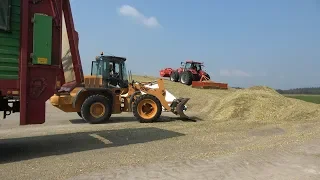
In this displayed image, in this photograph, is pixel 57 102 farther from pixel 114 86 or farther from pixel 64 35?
pixel 64 35

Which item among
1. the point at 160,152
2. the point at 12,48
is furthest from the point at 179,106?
the point at 12,48

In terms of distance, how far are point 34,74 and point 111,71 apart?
7687mm

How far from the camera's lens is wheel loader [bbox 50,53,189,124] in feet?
44.5

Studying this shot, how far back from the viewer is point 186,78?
96.5 ft

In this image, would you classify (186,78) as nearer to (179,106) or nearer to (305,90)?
(179,106)

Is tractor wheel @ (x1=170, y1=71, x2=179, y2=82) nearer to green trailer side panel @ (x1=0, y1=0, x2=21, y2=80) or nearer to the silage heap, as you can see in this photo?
the silage heap

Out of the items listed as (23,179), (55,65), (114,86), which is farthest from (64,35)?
(114,86)

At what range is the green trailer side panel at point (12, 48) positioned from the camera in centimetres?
703

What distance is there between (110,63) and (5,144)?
6765 mm

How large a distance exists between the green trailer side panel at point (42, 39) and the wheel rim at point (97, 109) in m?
6.31

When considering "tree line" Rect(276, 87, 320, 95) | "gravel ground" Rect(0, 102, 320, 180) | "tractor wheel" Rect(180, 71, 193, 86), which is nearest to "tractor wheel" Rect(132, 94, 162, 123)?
"gravel ground" Rect(0, 102, 320, 180)

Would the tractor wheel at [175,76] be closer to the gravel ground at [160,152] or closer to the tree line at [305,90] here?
the gravel ground at [160,152]

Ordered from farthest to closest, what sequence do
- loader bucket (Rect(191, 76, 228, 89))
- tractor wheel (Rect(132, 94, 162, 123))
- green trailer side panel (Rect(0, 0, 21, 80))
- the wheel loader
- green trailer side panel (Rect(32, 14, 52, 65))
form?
1. loader bucket (Rect(191, 76, 228, 89))
2. tractor wheel (Rect(132, 94, 162, 123))
3. the wheel loader
4. green trailer side panel (Rect(32, 14, 52, 65))
5. green trailer side panel (Rect(0, 0, 21, 80))

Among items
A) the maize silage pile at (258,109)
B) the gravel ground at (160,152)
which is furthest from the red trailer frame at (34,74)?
the maize silage pile at (258,109)
